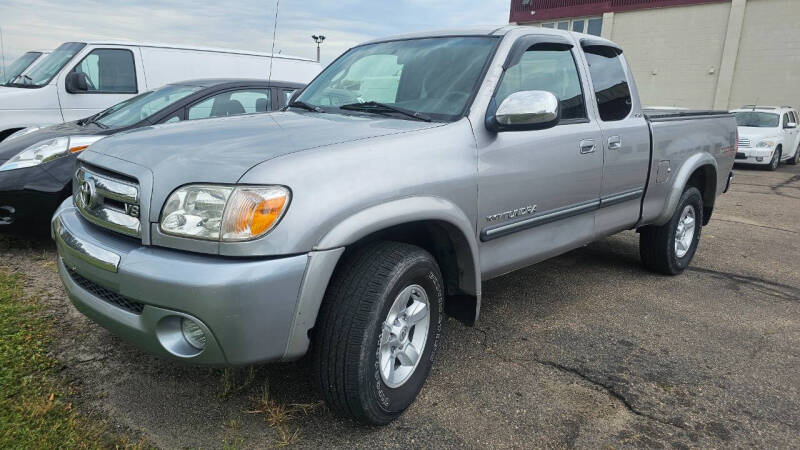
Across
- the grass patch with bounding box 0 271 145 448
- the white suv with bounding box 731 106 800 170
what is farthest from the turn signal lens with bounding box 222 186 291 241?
the white suv with bounding box 731 106 800 170

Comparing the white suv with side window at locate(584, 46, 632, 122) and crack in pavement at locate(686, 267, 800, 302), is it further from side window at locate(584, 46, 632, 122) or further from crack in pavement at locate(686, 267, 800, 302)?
side window at locate(584, 46, 632, 122)

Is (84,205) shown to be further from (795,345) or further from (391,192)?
(795,345)

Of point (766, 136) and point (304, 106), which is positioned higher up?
point (304, 106)

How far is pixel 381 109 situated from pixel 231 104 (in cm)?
301

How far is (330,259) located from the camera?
2.09 m

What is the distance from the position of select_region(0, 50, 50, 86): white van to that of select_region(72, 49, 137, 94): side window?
3.35ft

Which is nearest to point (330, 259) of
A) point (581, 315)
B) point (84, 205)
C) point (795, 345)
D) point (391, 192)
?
point (391, 192)

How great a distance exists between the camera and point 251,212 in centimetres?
200

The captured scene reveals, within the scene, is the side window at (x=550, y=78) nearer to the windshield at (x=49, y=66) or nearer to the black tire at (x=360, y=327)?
the black tire at (x=360, y=327)

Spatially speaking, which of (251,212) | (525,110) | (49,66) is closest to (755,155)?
(525,110)

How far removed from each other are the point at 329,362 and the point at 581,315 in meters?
2.22

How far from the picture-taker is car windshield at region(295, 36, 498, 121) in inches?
115

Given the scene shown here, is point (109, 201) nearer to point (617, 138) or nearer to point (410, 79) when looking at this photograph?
point (410, 79)

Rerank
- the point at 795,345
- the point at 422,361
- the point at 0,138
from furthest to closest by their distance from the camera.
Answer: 1. the point at 0,138
2. the point at 795,345
3. the point at 422,361
